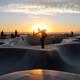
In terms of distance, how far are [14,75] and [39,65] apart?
987 cm

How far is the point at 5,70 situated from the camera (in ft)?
55.2

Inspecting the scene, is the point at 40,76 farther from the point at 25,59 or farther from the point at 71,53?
the point at 71,53

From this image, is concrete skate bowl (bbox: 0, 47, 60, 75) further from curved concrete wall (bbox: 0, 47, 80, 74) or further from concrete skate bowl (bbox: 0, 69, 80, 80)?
concrete skate bowl (bbox: 0, 69, 80, 80)

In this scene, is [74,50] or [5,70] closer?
[5,70]

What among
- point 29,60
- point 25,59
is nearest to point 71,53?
point 29,60

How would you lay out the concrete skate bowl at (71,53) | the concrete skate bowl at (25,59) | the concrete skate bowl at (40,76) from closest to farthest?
the concrete skate bowl at (40,76) → the concrete skate bowl at (25,59) → the concrete skate bowl at (71,53)

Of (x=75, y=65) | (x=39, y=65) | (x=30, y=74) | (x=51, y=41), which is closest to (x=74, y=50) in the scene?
→ (x=75, y=65)

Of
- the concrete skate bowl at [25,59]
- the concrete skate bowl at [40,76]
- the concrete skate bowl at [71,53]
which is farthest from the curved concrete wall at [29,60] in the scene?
the concrete skate bowl at [40,76]

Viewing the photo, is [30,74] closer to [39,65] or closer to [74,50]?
[39,65]

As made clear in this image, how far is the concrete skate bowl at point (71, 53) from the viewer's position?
62.6 ft

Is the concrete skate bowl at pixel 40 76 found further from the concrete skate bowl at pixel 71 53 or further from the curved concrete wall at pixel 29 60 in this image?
the concrete skate bowl at pixel 71 53

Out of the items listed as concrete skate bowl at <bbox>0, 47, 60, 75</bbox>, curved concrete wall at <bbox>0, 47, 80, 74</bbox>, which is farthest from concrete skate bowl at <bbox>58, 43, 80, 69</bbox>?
concrete skate bowl at <bbox>0, 47, 60, 75</bbox>

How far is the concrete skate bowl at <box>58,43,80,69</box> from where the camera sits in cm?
1908

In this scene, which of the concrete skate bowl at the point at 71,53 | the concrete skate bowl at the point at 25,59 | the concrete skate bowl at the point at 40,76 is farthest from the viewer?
the concrete skate bowl at the point at 71,53
